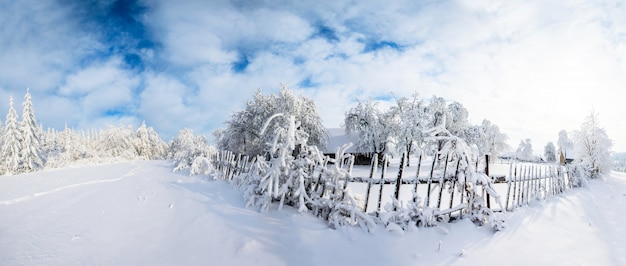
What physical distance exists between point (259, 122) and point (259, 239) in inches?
1046

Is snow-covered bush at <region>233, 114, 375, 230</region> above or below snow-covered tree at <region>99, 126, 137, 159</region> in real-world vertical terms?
above

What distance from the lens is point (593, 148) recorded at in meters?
21.5

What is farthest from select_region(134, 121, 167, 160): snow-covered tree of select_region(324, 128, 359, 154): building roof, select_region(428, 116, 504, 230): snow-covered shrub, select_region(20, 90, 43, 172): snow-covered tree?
select_region(428, 116, 504, 230): snow-covered shrub

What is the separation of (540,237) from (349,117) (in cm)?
2991

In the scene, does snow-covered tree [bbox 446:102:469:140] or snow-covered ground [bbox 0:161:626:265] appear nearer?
snow-covered ground [bbox 0:161:626:265]

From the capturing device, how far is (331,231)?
18.1 ft

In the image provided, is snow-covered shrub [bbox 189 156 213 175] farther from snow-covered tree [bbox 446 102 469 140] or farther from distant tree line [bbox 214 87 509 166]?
snow-covered tree [bbox 446 102 469 140]

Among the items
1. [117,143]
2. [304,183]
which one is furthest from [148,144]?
[304,183]

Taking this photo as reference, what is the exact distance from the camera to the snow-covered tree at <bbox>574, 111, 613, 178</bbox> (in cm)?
2084

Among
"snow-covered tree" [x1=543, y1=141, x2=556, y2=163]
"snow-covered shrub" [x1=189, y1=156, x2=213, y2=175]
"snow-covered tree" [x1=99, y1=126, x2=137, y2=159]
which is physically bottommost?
"snow-covered tree" [x1=99, y1=126, x2=137, y2=159]

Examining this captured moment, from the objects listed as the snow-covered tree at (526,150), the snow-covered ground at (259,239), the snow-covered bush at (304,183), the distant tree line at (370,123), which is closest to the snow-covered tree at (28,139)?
the distant tree line at (370,123)

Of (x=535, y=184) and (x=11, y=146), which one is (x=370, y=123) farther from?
(x=11, y=146)

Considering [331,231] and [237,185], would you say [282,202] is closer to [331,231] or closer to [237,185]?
[331,231]

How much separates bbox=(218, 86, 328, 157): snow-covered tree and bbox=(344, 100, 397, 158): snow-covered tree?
14.3 ft
